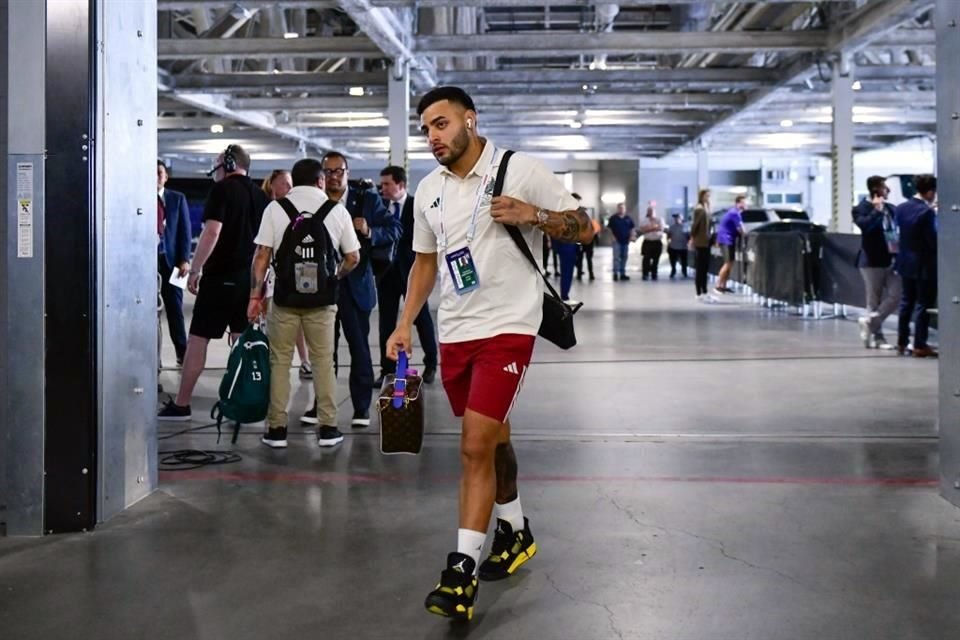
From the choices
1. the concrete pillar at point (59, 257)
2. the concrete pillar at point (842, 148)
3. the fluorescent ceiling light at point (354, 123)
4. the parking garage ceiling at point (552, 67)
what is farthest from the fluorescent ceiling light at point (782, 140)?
the concrete pillar at point (59, 257)

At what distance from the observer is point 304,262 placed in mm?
5883

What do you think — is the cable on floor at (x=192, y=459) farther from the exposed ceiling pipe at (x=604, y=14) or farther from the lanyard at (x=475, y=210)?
the exposed ceiling pipe at (x=604, y=14)

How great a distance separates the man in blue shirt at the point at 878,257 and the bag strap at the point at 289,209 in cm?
693

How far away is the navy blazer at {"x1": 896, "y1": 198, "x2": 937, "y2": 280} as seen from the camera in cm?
953

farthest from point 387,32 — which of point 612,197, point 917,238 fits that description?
point 612,197

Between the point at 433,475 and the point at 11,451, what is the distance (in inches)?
79.6

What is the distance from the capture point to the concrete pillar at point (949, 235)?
4.58 m

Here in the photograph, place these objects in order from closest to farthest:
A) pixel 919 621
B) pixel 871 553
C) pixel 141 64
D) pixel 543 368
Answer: pixel 919 621
pixel 871 553
pixel 141 64
pixel 543 368

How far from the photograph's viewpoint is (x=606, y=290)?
21203 mm

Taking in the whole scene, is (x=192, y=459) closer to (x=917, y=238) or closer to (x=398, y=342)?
(x=398, y=342)

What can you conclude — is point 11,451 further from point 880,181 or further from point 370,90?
point 370,90

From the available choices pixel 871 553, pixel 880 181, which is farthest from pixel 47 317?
pixel 880 181

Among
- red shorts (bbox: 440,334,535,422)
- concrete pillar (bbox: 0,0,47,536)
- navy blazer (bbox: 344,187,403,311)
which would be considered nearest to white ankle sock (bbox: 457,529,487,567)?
red shorts (bbox: 440,334,535,422)

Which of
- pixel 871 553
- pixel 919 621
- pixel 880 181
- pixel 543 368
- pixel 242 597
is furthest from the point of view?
pixel 880 181
